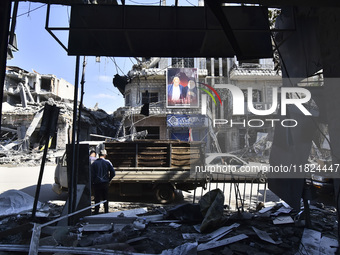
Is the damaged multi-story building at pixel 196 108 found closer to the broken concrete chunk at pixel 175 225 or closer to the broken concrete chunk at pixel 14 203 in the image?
the broken concrete chunk at pixel 14 203

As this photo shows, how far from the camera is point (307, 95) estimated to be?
5609 mm

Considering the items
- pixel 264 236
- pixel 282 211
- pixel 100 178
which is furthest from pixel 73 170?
pixel 282 211

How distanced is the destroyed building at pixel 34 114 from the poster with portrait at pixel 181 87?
960 cm

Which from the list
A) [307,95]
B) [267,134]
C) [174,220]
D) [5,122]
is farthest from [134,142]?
[5,122]

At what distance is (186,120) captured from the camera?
21.2 meters

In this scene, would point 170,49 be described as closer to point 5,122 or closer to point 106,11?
point 106,11

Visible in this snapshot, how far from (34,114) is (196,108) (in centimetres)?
1693

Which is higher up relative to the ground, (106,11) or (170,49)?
(106,11)

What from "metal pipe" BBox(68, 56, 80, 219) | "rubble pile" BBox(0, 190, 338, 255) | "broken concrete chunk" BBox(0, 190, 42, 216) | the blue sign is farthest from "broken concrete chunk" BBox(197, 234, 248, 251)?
the blue sign

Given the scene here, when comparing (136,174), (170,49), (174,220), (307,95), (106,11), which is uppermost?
(106,11)

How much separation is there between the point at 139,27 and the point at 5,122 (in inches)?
1018

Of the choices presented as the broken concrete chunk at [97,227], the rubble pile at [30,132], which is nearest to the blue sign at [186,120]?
the rubble pile at [30,132]

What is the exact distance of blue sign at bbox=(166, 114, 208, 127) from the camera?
2100 centimetres

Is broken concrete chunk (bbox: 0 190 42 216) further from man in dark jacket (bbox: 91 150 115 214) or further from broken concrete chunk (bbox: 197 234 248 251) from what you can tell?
broken concrete chunk (bbox: 197 234 248 251)
